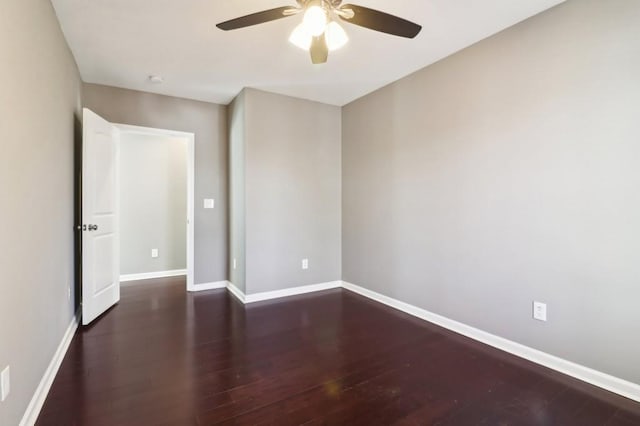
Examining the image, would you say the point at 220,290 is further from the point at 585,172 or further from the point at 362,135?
the point at 585,172

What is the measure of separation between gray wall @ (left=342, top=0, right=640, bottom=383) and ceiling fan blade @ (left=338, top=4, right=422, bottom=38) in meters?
1.12

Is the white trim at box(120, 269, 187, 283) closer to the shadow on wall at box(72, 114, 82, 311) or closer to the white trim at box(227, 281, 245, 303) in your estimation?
the white trim at box(227, 281, 245, 303)

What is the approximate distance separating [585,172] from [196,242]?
3.95 meters

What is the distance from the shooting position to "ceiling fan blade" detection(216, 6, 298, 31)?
167cm

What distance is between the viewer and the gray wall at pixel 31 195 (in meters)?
1.38

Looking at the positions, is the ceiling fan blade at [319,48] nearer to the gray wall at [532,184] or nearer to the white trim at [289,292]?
the gray wall at [532,184]

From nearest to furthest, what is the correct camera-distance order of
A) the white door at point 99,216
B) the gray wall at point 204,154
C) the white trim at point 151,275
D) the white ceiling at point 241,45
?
the white ceiling at point 241,45 < the white door at point 99,216 < the gray wall at point 204,154 < the white trim at point 151,275

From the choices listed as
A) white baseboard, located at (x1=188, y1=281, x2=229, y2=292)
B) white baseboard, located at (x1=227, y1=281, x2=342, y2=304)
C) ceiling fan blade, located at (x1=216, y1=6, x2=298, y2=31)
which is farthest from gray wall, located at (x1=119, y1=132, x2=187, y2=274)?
ceiling fan blade, located at (x1=216, y1=6, x2=298, y2=31)

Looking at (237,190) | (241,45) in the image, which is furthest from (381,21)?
(237,190)

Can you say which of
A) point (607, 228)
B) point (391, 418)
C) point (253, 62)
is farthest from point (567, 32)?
point (391, 418)

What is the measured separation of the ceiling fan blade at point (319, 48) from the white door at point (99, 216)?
2266 millimetres

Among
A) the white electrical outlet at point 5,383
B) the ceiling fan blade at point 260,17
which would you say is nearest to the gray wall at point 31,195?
the white electrical outlet at point 5,383

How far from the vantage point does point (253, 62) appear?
9.59 ft

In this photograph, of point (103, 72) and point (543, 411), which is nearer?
point (543, 411)
